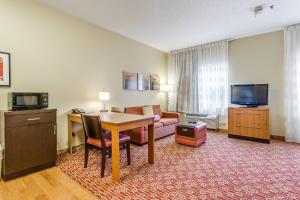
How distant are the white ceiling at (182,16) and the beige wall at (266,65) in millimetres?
266

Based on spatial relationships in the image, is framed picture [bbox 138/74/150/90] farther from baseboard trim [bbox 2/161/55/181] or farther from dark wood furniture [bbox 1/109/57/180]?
baseboard trim [bbox 2/161/55/181]

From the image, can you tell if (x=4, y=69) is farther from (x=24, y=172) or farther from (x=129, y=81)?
(x=129, y=81)

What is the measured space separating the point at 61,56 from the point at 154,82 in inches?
121

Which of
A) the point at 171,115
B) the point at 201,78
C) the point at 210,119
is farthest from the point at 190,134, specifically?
the point at 201,78

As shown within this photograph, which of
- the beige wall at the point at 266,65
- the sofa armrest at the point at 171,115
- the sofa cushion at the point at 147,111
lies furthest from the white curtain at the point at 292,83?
the sofa cushion at the point at 147,111

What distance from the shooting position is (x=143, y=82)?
17.3ft

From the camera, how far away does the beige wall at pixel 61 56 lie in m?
2.75

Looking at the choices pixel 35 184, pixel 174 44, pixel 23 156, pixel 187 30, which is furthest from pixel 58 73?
pixel 174 44

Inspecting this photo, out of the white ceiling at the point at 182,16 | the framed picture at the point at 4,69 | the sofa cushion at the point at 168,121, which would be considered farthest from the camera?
the sofa cushion at the point at 168,121

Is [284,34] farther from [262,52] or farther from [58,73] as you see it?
[58,73]

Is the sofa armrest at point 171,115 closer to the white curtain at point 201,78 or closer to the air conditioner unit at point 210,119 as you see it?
the air conditioner unit at point 210,119

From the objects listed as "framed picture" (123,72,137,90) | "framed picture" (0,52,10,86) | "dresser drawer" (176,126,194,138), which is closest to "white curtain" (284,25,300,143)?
"dresser drawer" (176,126,194,138)

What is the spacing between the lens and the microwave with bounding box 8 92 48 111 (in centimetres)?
246

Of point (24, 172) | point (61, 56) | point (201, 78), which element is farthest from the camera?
point (201, 78)
